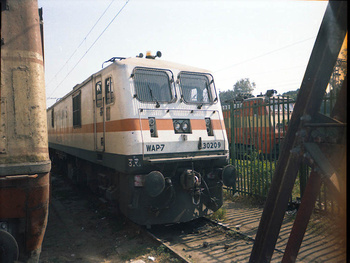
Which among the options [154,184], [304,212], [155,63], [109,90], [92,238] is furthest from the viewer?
[155,63]

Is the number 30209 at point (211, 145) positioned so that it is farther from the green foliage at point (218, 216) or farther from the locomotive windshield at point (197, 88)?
the green foliage at point (218, 216)

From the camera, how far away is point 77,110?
933cm

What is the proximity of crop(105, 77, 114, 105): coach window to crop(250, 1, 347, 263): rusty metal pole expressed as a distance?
178 inches

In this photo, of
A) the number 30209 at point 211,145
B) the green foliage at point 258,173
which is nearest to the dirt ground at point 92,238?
the number 30209 at point 211,145

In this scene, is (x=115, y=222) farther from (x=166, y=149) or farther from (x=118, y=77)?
(x=118, y=77)

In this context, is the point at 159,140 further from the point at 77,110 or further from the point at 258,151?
the point at 77,110

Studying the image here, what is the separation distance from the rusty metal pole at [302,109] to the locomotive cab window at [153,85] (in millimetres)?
3893

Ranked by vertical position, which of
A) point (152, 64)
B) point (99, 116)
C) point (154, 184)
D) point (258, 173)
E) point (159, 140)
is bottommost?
point (258, 173)

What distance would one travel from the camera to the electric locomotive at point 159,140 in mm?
5676

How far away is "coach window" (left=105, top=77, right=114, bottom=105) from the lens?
639 cm

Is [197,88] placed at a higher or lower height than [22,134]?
higher

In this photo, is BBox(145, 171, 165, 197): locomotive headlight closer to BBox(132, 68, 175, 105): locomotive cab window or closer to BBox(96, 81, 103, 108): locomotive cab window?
BBox(132, 68, 175, 105): locomotive cab window

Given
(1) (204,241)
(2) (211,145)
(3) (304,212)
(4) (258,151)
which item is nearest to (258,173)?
(4) (258,151)

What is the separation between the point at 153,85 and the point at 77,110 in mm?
3971
